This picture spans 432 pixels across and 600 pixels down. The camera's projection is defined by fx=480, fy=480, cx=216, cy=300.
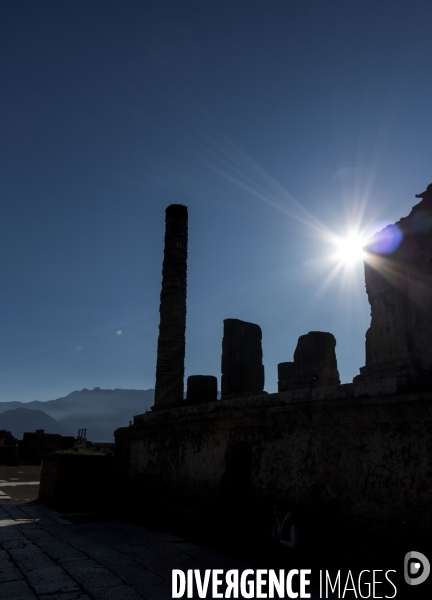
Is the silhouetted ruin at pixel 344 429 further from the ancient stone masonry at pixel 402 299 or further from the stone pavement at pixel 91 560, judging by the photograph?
the stone pavement at pixel 91 560

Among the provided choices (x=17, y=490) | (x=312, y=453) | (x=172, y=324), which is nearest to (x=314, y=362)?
(x=312, y=453)

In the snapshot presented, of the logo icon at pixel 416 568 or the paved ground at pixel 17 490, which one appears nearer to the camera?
the logo icon at pixel 416 568

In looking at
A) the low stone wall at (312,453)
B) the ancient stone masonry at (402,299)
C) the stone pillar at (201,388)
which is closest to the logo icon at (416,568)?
the low stone wall at (312,453)

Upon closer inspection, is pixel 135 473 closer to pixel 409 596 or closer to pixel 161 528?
pixel 161 528

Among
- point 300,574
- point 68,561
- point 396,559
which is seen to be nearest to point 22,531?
point 68,561

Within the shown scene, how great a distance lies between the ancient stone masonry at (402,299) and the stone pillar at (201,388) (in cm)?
363

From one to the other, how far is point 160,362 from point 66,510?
273 inches

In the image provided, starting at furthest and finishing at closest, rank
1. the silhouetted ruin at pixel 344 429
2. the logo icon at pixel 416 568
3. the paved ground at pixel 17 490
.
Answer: the paved ground at pixel 17 490 < the silhouetted ruin at pixel 344 429 < the logo icon at pixel 416 568

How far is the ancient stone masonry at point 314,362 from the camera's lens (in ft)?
20.5

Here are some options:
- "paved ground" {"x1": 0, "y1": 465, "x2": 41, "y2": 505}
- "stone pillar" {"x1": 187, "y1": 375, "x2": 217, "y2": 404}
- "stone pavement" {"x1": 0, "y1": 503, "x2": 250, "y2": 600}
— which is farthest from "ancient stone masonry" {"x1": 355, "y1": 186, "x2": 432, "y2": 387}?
"paved ground" {"x1": 0, "y1": 465, "x2": 41, "y2": 505}

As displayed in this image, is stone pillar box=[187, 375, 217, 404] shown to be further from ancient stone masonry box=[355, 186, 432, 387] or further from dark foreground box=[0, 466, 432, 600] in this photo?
ancient stone masonry box=[355, 186, 432, 387]

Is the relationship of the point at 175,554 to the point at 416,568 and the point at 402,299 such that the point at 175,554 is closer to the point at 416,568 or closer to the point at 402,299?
the point at 416,568

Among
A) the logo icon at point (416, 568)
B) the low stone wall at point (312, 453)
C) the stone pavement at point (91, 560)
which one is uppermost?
the low stone wall at point (312, 453)

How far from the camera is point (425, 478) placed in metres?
3.38
